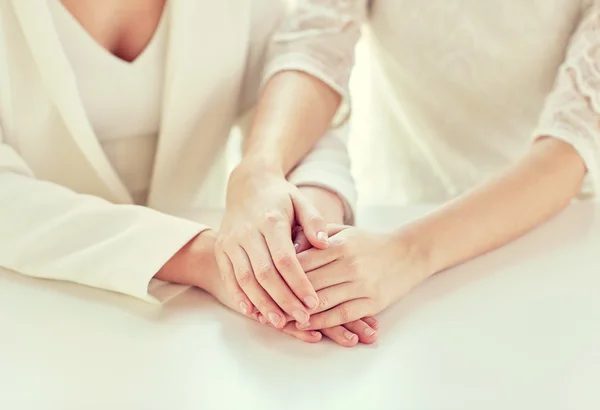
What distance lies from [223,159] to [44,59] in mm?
330

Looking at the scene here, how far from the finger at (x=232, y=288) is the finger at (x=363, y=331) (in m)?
0.09

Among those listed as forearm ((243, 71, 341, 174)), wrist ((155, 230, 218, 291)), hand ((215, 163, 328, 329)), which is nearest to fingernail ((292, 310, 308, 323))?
hand ((215, 163, 328, 329))

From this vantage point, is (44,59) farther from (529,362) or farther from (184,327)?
(529,362)

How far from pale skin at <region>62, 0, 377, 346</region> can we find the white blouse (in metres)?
0.09

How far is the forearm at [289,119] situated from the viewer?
2.58 ft

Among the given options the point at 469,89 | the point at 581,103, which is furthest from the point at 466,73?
the point at 581,103

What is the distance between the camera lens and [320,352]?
574 mm

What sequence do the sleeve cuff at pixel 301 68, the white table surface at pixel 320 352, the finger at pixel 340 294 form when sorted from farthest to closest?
the sleeve cuff at pixel 301 68 → the finger at pixel 340 294 → the white table surface at pixel 320 352

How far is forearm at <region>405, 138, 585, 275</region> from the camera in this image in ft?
2.25

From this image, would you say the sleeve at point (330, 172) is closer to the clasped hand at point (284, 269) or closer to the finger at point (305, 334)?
the clasped hand at point (284, 269)

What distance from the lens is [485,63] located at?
93cm

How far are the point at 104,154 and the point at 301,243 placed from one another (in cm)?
31

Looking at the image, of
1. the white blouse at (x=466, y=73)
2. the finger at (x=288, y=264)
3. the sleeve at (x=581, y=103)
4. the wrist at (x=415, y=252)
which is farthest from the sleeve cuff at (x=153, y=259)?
the sleeve at (x=581, y=103)

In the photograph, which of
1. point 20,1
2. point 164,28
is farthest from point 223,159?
point 20,1
